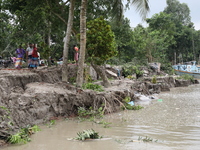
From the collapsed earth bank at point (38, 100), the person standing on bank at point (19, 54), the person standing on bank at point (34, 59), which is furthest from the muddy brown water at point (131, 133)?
the person standing on bank at point (19, 54)

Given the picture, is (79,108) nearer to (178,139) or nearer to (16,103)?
(16,103)

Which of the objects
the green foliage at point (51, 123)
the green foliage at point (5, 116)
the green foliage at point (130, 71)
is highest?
the green foliage at point (130, 71)

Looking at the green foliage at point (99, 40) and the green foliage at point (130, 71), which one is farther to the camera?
the green foliage at point (130, 71)

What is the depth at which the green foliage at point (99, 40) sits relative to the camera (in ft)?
35.1

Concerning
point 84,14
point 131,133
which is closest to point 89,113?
point 131,133

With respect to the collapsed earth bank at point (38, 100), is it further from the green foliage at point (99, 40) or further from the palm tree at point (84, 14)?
the green foliage at point (99, 40)

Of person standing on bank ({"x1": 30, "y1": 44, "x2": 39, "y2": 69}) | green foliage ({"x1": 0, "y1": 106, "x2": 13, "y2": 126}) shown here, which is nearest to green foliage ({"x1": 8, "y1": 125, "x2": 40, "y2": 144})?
green foliage ({"x1": 0, "y1": 106, "x2": 13, "y2": 126})

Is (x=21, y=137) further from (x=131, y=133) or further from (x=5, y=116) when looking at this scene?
(x=131, y=133)

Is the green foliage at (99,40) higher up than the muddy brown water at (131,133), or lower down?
higher up

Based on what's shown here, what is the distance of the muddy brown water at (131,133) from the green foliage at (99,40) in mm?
3412

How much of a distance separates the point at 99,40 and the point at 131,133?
572 centimetres

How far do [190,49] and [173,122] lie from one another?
4099 centimetres

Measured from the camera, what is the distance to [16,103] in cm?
644

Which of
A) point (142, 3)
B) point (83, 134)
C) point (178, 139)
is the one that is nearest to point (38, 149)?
point (83, 134)
